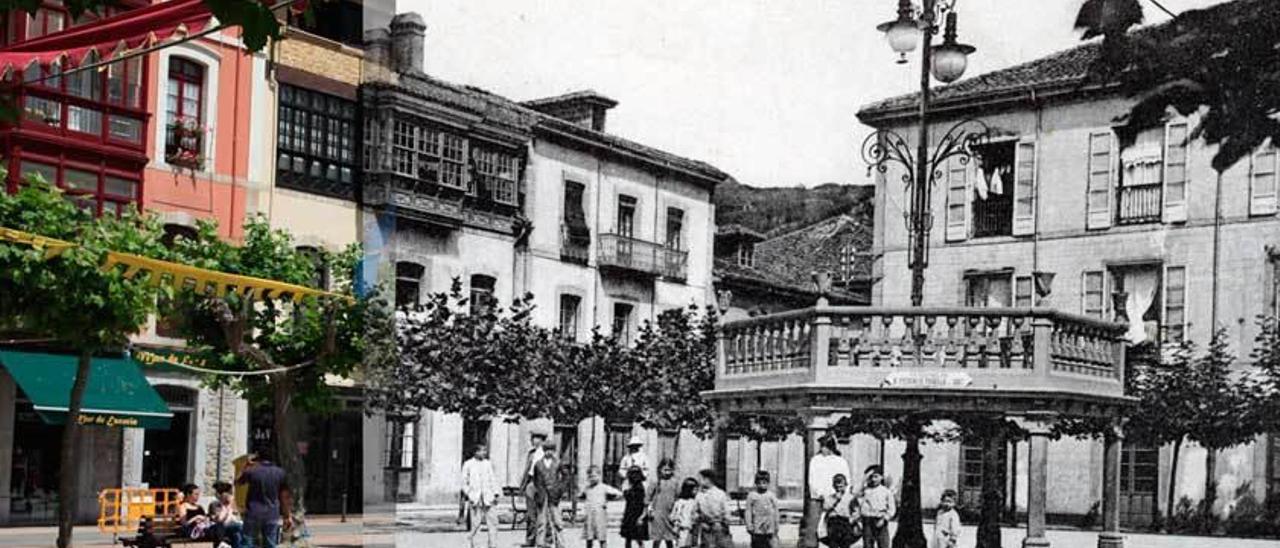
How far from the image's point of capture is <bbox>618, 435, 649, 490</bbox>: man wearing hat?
6.54m

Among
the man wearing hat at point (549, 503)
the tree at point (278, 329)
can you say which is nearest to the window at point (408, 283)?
the man wearing hat at point (549, 503)

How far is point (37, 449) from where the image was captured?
24.9m

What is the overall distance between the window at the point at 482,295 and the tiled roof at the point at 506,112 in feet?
1.69

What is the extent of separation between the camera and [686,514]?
20.9 ft

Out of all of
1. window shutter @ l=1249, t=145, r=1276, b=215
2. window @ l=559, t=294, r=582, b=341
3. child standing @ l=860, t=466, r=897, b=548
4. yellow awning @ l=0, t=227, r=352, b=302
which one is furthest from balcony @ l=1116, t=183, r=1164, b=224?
yellow awning @ l=0, t=227, r=352, b=302

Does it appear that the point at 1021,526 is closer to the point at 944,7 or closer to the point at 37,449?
the point at 944,7

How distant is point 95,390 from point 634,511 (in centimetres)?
1938

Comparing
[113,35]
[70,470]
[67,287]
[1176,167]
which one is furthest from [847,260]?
[70,470]

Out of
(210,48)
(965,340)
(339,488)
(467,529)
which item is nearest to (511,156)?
(467,529)

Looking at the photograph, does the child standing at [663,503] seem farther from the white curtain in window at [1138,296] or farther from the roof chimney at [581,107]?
the white curtain in window at [1138,296]

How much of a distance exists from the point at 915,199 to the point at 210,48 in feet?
76.5

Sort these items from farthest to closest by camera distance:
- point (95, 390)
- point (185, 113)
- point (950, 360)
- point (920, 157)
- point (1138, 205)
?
point (185, 113) < point (95, 390) < point (920, 157) < point (1138, 205) < point (950, 360)

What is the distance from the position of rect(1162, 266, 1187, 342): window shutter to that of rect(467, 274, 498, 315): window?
2203 mm

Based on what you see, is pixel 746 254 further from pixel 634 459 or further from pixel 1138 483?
pixel 1138 483
